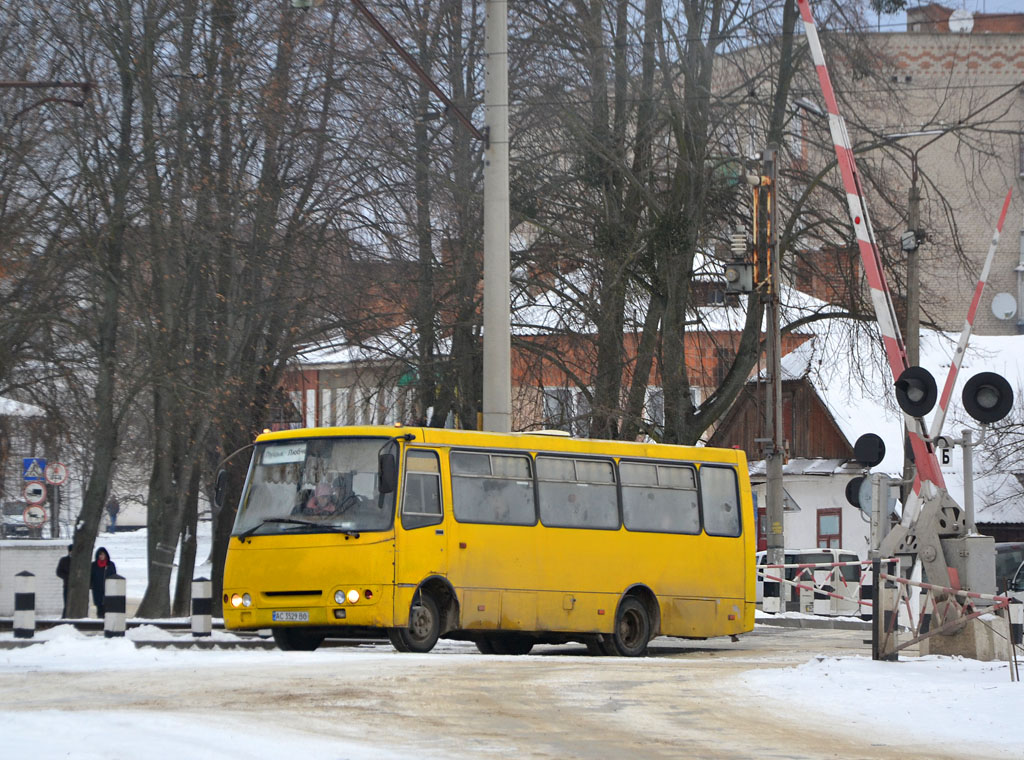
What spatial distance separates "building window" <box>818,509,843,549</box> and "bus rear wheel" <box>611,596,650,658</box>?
3617 centimetres

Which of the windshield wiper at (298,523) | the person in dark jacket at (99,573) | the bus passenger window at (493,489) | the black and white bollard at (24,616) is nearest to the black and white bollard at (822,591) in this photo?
the bus passenger window at (493,489)

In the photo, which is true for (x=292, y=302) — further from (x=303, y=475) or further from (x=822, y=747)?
(x=822, y=747)

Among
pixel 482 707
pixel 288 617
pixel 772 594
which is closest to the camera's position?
pixel 482 707

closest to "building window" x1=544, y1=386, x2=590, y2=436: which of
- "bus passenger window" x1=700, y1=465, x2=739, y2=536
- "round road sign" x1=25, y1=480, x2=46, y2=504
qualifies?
"bus passenger window" x1=700, y1=465, x2=739, y2=536

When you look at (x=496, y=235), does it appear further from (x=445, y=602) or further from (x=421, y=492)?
(x=445, y=602)

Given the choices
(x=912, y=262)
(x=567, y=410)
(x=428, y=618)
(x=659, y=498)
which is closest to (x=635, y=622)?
(x=659, y=498)

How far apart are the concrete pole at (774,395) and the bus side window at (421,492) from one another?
11967mm

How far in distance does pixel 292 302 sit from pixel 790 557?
20.4 meters

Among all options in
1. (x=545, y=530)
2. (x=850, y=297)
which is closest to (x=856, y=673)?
(x=545, y=530)

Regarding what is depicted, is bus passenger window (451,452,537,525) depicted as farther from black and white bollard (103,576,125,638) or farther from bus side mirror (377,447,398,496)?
black and white bollard (103,576,125,638)

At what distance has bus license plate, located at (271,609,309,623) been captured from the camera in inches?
766

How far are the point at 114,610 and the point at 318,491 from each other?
3.12 meters

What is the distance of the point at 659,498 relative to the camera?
23.2 m

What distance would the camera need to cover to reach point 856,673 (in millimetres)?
15156
